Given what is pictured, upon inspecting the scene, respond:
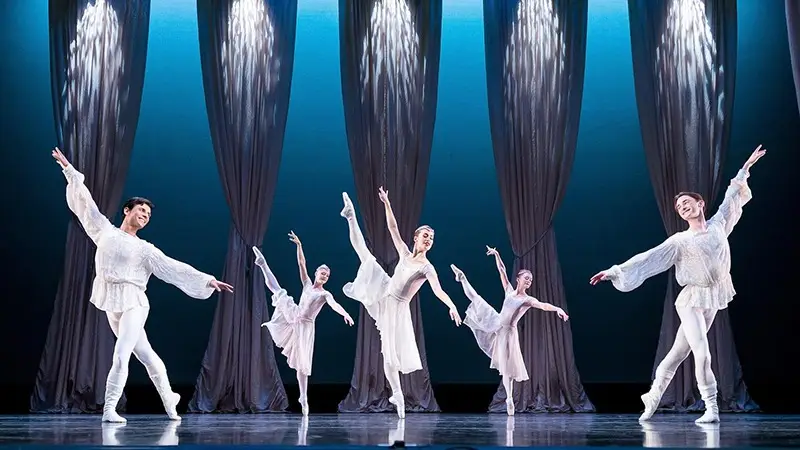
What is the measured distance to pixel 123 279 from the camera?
479cm

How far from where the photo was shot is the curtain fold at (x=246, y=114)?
7.15 meters

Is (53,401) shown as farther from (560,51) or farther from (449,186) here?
(560,51)

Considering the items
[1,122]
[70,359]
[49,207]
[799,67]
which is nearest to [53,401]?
[70,359]

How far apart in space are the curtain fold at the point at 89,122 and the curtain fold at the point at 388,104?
1.72 metres

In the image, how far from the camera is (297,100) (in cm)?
839

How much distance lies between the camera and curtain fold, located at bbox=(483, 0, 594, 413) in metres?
7.21

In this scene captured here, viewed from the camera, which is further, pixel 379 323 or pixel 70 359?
pixel 70 359

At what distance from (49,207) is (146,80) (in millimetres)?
1401

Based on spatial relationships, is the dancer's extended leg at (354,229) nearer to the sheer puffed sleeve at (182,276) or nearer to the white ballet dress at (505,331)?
the sheer puffed sleeve at (182,276)

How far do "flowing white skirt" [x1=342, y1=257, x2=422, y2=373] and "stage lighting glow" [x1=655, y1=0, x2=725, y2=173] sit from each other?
2895 millimetres

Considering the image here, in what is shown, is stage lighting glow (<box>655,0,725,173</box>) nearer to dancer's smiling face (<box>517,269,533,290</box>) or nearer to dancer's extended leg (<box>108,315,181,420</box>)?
dancer's smiling face (<box>517,269,533,290</box>)

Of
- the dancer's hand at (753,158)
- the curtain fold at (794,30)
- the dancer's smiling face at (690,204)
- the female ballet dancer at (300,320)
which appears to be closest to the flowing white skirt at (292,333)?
the female ballet dancer at (300,320)

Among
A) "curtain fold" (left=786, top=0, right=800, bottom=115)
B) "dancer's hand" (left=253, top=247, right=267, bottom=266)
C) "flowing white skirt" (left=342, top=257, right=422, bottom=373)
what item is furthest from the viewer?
"dancer's hand" (left=253, top=247, right=267, bottom=266)

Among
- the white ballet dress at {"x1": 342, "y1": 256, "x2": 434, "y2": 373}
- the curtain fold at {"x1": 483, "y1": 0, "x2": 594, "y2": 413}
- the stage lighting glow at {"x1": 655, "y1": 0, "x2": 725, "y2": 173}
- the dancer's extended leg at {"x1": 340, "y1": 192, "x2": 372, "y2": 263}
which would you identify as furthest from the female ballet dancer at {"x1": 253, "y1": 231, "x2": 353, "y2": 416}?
the stage lighting glow at {"x1": 655, "y1": 0, "x2": 725, "y2": 173}
